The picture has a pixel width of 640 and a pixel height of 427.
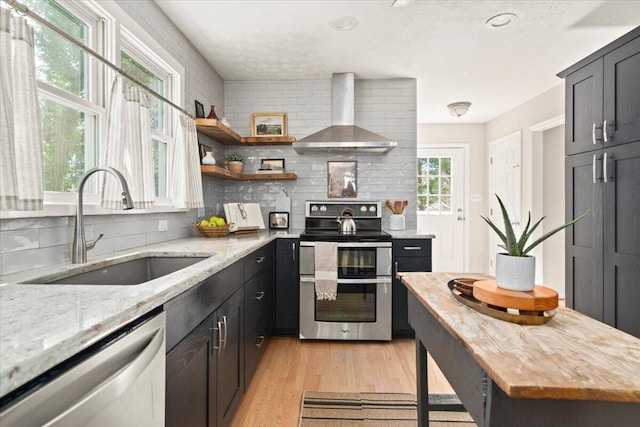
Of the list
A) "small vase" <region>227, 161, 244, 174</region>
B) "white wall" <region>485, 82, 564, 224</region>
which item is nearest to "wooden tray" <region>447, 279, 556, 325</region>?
"small vase" <region>227, 161, 244, 174</region>

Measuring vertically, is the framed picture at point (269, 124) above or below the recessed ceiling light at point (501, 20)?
below

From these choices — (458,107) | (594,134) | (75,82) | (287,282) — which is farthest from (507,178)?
(75,82)

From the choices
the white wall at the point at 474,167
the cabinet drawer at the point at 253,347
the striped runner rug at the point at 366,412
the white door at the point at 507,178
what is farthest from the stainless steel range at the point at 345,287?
the white wall at the point at 474,167

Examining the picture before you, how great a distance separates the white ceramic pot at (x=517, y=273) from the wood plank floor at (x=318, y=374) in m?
1.47

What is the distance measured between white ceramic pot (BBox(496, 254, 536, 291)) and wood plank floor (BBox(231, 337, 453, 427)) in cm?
147

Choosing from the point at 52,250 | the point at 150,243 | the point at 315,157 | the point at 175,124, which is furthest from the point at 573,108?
→ the point at 52,250

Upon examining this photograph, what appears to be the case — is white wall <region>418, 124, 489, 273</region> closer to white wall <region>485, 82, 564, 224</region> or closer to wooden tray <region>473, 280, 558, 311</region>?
white wall <region>485, 82, 564, 224</region>

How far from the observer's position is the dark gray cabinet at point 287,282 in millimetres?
3018

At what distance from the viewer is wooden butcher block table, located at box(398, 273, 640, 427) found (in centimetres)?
60

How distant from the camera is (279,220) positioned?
144 inches

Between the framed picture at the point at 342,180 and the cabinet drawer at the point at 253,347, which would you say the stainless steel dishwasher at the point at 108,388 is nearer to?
the cabinet drawer at the point at 253,347

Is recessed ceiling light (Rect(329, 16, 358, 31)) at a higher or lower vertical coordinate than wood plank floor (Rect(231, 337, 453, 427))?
higher

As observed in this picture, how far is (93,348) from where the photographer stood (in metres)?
0.75

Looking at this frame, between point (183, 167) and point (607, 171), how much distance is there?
2.87 metres
